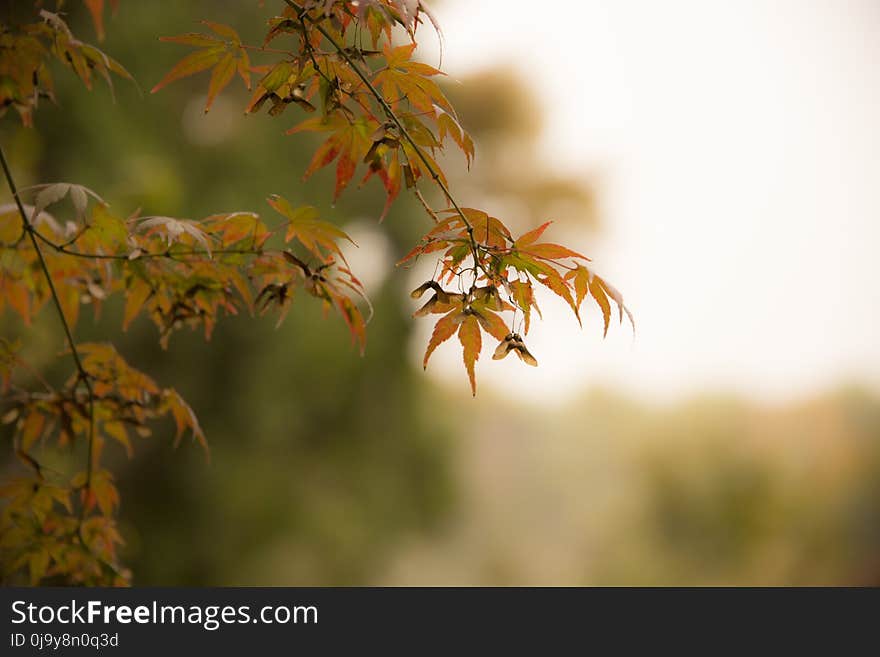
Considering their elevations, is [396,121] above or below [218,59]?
below

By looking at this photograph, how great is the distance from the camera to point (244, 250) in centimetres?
81

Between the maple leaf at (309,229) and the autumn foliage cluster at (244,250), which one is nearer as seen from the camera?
the autumn foliage cluster at (244,250)

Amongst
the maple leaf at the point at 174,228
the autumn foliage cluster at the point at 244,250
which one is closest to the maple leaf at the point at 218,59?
the autumn foliage cluster at the point at 244,250

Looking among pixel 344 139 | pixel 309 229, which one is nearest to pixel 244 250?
pixel 309 229

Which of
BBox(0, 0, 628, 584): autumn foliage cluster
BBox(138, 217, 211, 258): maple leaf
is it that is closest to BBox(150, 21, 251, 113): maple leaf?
BBox(0, 0, 628, 584): autumn foliage cluster

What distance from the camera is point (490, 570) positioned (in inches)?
241

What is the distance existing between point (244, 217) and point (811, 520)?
21.8ft

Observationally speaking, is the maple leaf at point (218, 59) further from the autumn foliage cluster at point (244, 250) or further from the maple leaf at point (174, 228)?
the maple leaf at point (174, 228)

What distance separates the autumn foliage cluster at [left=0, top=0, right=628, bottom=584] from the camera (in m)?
0.62

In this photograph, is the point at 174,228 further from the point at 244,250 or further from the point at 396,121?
the point at 396,121

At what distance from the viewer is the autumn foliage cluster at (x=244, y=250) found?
2.05 ft

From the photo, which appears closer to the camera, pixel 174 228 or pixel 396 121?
pixel 396 121

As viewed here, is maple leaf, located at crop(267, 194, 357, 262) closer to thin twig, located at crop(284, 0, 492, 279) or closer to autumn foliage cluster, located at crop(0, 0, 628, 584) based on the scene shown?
autumn foliage cluster, located at crop(0, 0, 628, 584)

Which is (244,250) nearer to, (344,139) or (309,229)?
(309,229)
